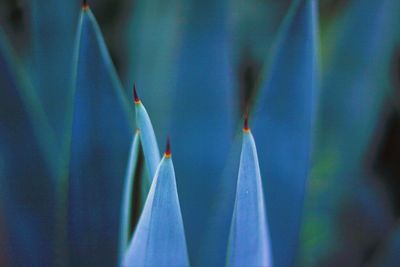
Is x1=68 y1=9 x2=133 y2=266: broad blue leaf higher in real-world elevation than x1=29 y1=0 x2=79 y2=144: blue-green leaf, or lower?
lower

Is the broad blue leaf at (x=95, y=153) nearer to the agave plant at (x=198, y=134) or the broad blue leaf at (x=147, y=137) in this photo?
the agave plant at (x=198, y=134)

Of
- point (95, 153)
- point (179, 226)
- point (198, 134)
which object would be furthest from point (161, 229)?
point (198, 134)

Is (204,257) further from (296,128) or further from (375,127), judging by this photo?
(375,127)

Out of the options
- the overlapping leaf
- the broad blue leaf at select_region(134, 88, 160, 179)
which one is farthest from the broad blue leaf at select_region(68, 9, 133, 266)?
the overlapping leaf

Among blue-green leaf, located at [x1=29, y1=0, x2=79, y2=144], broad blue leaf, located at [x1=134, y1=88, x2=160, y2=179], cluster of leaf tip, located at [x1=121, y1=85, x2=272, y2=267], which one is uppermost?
blue-green leaf, located at [x1=29, y1=0, x2=79, y2=144]

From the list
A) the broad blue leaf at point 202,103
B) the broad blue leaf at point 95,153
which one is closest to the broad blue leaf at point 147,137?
the broad blue leaf at point 95,153

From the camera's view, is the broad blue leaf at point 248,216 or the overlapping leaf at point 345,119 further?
the overlapping leaf at point 345,119

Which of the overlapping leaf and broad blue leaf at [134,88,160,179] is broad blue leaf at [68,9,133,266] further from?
the overlapping leaf
